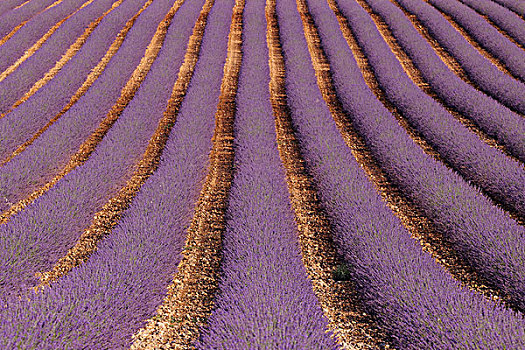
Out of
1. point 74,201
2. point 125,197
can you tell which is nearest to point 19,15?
point 125,197

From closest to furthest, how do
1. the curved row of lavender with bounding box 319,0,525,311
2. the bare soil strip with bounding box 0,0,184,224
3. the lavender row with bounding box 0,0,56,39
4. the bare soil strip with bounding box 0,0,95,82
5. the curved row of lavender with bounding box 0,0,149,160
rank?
1. the curved row of lavender with bounding box 319,0,525,311
2. the bare soil strip with bounding box 0,0,184,224
3. the curved row of lavender with bounding box 0,0,149,160
4. the bare soil strip with bounding box 0,0,95,82
5. the lavender row with bounding box 0,0,56,39

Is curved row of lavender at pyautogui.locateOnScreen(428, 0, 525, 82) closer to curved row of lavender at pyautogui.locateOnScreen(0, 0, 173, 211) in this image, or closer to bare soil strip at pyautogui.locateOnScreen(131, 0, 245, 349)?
bare soil strip at pyautogui.locateOnScreen(131, 0, 245, 349)

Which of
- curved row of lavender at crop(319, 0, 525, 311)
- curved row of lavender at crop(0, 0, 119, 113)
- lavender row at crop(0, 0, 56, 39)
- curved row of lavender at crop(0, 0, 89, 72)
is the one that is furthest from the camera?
lavender row at crop(0, 0, 56, 39)

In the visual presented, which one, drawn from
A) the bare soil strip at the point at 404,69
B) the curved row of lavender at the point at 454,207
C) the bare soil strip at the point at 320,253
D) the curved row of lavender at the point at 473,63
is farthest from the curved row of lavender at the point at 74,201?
the curved row of lavender at the point at 473,63

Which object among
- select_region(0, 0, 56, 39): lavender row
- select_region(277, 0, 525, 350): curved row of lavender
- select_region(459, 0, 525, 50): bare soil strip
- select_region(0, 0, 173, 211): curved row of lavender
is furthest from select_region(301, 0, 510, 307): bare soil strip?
select_region(0, 0, 56, 39): lavender row

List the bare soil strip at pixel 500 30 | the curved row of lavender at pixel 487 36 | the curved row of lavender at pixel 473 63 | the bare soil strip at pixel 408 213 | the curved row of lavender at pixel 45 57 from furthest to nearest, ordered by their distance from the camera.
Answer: the bare soil strip at pixel 500 30
the curved row of lavender at pixel 487 36
the curved row of lavender at pixel 45 57
the curved row of lavender at pixel 473 63
the bare soil strip at pixel 408 213

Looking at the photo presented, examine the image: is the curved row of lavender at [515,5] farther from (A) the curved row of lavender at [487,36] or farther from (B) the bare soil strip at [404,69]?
(B) the bare soil strip at [404,69]
